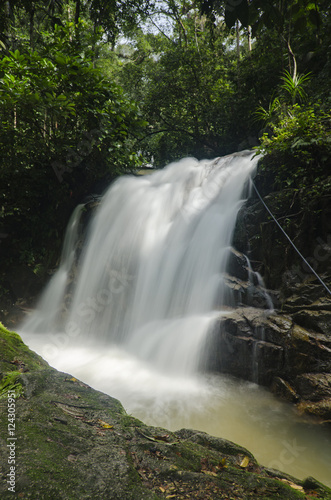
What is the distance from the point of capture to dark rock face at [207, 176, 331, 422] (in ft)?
10.8

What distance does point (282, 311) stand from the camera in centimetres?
389

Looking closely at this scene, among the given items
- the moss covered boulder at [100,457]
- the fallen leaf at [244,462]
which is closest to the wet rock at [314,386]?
the moss covered boulder at [100,457]

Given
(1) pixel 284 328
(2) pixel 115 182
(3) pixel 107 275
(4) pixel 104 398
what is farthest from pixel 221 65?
(4) pixel 104 398

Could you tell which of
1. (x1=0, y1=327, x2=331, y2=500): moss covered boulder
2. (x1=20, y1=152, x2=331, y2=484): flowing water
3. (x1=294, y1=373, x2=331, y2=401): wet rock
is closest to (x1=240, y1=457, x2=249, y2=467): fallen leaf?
(x1=0, y1=327, x2=331, y2=500): moss covered boulder

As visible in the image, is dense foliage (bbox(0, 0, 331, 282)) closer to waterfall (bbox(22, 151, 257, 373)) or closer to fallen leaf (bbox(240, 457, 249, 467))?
waterfall (bbox(22, 151, 257, 373))

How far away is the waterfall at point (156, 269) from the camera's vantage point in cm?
464

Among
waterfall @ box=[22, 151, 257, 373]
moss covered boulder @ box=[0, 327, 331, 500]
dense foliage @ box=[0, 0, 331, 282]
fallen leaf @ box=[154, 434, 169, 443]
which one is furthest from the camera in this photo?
waterfall @ box=[22, 151, 257, 373]

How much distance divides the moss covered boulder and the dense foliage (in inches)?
81.7

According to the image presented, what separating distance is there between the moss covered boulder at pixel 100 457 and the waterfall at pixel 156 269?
101 inches

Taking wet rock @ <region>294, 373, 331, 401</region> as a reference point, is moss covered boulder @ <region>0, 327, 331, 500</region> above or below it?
above

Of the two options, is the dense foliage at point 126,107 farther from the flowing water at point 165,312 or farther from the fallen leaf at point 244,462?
the fallen leaf at point 244,462

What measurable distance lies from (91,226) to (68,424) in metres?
6.37

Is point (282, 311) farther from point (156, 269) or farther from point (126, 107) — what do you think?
point (126, 107)

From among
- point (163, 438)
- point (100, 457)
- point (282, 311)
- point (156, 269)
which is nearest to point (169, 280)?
point (156, 269)
